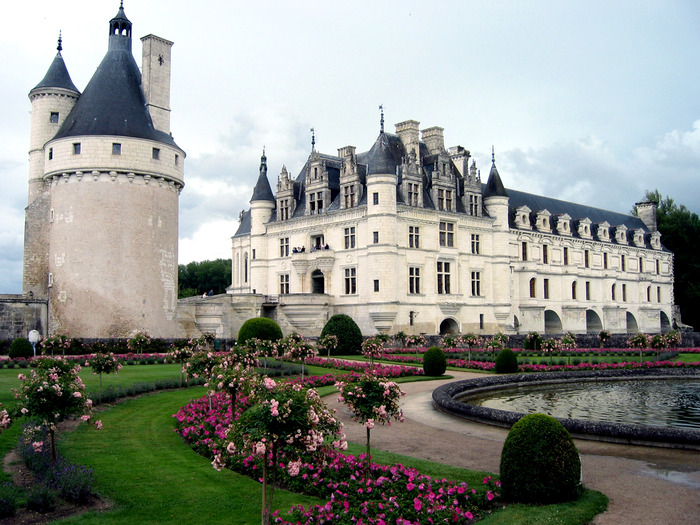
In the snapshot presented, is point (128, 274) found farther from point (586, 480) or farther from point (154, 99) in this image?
point (586, 480)

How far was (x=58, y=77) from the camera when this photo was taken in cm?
3850

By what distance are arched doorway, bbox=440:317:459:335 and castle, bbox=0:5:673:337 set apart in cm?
13

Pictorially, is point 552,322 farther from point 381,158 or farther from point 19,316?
point 19,316

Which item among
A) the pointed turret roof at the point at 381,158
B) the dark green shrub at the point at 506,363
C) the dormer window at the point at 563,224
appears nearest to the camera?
the dark green shrub at the point at 506,363

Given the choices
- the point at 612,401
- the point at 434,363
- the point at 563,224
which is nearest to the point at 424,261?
the point at 434,363

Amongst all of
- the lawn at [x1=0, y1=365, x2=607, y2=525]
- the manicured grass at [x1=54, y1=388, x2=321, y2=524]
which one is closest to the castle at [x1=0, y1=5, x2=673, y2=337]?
the lawn at [x1=0, y1=365, x2=607, y2=525]

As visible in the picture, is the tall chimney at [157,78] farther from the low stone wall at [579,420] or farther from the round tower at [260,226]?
the low stone wall at [579,420]

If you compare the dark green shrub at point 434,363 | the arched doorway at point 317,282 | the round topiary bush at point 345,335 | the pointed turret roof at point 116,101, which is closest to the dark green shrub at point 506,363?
the dark green shrub at point 434,363

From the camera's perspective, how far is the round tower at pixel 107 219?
3459cm

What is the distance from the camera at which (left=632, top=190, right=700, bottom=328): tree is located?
75.7 meters

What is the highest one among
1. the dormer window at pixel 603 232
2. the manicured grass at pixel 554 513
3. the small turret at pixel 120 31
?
the small turret at pixel 120 31

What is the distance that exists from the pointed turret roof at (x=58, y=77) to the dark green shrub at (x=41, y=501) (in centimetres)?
3496

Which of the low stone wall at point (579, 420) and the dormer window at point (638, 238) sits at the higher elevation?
the dormer window at point (638, 238)

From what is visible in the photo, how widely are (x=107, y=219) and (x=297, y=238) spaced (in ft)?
53.8
